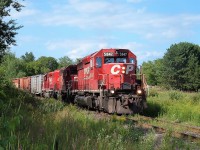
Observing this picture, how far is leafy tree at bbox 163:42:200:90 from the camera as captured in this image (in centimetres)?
9067

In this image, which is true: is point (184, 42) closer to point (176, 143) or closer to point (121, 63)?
point (121, 63)

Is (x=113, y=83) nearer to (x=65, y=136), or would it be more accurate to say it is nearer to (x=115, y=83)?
(x=115, y=83)

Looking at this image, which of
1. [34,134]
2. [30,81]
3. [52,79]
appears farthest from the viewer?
[30,81]

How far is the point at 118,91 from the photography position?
18031mm

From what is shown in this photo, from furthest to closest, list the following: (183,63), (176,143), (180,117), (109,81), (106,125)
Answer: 1. (183,63)
2. (109,81)
3. (180,117)
4. (106,125)
5. (176,143)

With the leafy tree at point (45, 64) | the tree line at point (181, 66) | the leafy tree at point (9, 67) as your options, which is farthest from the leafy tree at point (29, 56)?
the tree line at point (181, 66)

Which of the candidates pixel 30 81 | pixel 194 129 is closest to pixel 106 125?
pixel 194 129

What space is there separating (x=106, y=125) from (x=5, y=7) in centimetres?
1100

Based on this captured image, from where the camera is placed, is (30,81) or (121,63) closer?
(121,63)

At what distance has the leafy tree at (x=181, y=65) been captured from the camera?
9067cm

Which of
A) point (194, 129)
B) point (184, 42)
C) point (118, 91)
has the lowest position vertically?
point (194, 129)

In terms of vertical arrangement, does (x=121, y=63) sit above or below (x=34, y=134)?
above

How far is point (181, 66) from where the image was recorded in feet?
319

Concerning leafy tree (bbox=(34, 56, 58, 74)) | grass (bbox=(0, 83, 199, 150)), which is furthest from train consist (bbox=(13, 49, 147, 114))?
leafy tree (bbox=(34, 56, 58, 74))
